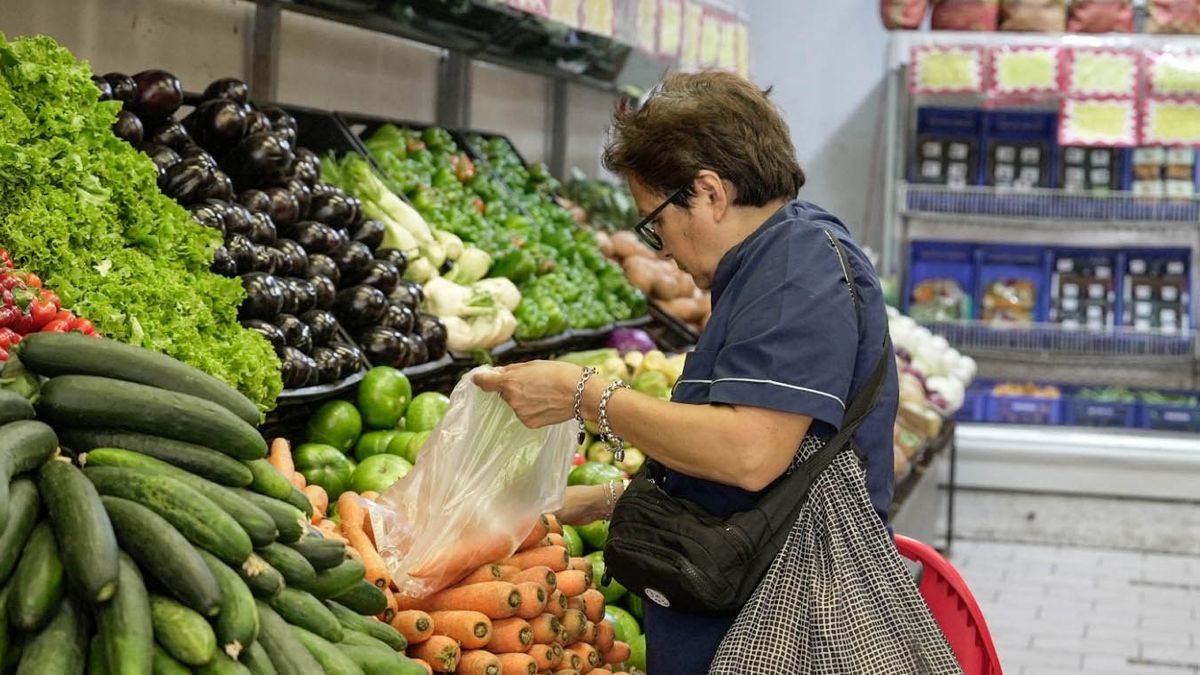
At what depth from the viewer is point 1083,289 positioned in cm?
863

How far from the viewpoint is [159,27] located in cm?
455

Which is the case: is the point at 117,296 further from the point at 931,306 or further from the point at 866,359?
the point at 931,306

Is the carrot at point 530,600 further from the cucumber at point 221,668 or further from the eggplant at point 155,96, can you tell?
the eggplant at point 155,96

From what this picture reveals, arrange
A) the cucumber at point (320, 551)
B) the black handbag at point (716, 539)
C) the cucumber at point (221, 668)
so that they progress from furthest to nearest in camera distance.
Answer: the black handbag at point (716, 539) < the cucumber at point (320, 551) < the cucumber at point (221, 668)

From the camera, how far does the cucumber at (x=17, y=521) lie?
170 centimetres

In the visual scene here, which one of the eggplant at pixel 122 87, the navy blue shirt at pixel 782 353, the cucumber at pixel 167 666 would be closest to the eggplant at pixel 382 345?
the eggplant at pixel 122 87

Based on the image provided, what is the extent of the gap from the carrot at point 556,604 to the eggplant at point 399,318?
150cm

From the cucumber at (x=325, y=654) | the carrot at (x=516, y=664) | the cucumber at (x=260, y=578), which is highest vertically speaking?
the cucumber at (x=260, y=578)

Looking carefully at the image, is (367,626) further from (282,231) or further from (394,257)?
(394,257)

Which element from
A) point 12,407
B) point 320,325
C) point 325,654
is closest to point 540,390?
point 325,654

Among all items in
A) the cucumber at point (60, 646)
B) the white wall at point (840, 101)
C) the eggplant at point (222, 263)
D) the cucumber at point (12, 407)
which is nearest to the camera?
the cucumber at point (60, 646)

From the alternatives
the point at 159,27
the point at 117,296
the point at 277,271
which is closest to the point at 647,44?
the point at 159,27

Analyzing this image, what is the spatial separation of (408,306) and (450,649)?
187cm

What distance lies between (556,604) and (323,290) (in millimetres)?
1404
